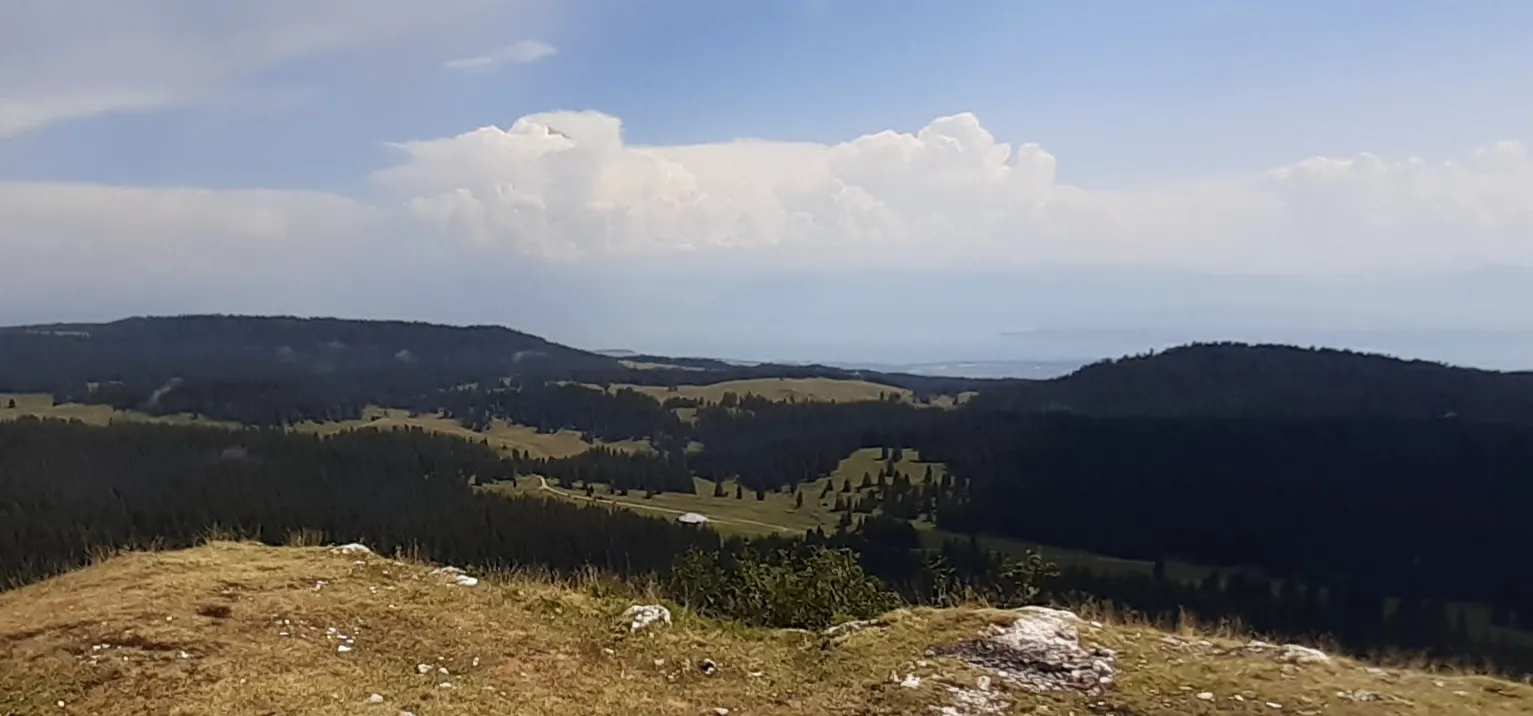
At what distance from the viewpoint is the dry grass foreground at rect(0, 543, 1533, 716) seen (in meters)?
12.6

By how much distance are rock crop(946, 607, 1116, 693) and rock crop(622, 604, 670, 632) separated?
4.98 meters

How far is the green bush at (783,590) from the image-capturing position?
59.8 feet

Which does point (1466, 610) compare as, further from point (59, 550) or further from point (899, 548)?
point (59, 550)

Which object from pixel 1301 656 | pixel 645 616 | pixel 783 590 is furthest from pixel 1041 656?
pixel 645 616

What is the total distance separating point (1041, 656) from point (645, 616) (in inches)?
262

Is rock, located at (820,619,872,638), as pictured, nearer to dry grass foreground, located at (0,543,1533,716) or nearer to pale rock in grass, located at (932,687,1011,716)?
dry grass foreground, located at (0,543,1533,716)

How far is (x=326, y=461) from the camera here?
164m

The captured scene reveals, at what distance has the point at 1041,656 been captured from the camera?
1466cm

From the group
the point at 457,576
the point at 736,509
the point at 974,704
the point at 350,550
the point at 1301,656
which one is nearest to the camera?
the point at 974,704

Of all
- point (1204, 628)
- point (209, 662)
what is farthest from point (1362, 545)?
point (209, 662)

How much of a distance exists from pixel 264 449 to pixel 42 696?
171m

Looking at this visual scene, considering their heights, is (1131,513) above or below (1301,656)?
below

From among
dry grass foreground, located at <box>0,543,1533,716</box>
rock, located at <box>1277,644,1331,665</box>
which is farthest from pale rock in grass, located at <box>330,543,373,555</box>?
rock, located at <box>1277,644,1331,665</box>

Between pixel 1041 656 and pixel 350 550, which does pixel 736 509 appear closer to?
pixel 350 550
